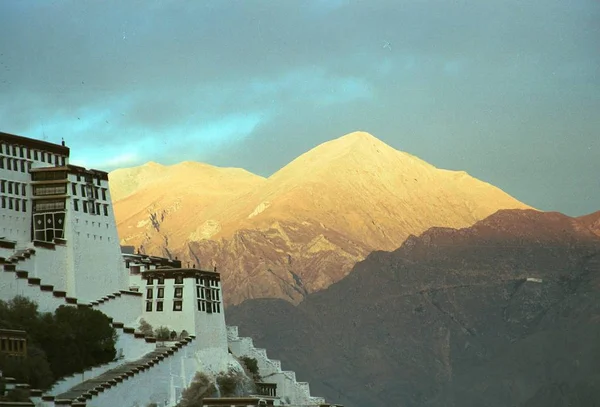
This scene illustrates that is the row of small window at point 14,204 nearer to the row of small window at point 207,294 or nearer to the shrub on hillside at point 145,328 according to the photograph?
the shrub on hillside at point 145,328

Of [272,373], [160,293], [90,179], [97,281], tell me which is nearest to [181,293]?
[160,293]

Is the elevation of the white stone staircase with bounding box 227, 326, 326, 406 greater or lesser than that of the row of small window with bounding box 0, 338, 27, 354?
greater

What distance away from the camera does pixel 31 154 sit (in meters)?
147

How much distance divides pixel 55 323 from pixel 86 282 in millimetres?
11483

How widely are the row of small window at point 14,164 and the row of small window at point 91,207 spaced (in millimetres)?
4962

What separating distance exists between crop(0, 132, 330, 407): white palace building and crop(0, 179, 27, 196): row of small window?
0.27 feet

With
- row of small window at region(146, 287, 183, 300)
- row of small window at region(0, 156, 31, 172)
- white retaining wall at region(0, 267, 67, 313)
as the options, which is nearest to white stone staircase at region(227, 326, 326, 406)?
row of small window at region(146, 287, 183, 300)

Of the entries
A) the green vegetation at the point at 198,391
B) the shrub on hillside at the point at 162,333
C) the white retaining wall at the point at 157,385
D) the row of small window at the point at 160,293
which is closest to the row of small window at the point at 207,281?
the row of small window at the point at 160,293

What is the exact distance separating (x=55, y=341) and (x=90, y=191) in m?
20.5

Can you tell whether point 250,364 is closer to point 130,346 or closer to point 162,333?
point 162,333

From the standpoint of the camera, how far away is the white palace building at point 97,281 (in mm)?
135625

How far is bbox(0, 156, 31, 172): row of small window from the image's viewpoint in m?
143

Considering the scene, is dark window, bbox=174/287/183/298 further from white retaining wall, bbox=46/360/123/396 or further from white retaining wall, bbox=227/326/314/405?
white retaining wall, bbox=227/326/314/405

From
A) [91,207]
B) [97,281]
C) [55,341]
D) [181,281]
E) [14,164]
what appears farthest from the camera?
[181,281]
